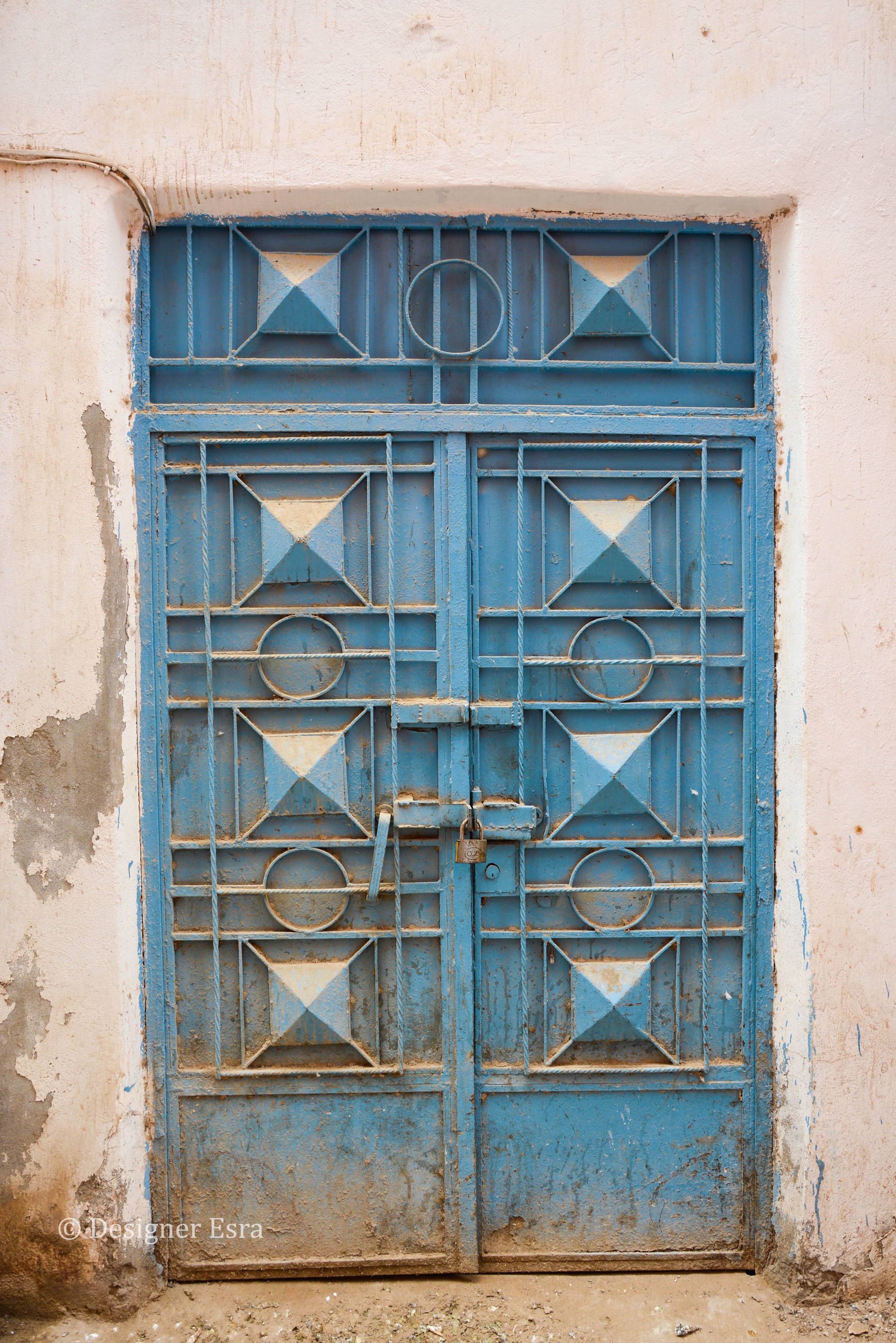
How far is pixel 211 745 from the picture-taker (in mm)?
2510

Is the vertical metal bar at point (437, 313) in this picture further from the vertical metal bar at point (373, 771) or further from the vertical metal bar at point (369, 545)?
the vertical metal bar at point (373, 771)

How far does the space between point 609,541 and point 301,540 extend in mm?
968

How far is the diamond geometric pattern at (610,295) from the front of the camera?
2541mm

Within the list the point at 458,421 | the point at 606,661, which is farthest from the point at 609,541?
the point at 458,421

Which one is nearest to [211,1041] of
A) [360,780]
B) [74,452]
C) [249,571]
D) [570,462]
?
[360,780]

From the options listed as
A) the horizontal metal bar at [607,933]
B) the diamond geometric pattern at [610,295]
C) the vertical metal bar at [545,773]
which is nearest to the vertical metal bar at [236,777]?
the horizontal metal bar at [607,933]

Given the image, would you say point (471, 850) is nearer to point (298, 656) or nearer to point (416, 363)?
point (298, 656)

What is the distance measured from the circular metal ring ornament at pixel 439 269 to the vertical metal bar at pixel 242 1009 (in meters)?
1.96

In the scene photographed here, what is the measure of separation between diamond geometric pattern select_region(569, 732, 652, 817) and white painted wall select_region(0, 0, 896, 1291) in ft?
1.53

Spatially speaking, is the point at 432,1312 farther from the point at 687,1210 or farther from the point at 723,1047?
the point at 723,1047

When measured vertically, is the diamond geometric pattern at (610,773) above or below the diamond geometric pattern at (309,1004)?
above

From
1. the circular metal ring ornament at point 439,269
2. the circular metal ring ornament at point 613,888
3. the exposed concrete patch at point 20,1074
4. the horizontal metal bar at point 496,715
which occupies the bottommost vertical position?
the exposed concrete patch at point 20,1074

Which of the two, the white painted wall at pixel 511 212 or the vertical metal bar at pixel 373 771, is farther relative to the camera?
the vertical metal bar at pixel 373 771

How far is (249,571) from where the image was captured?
100 inches
